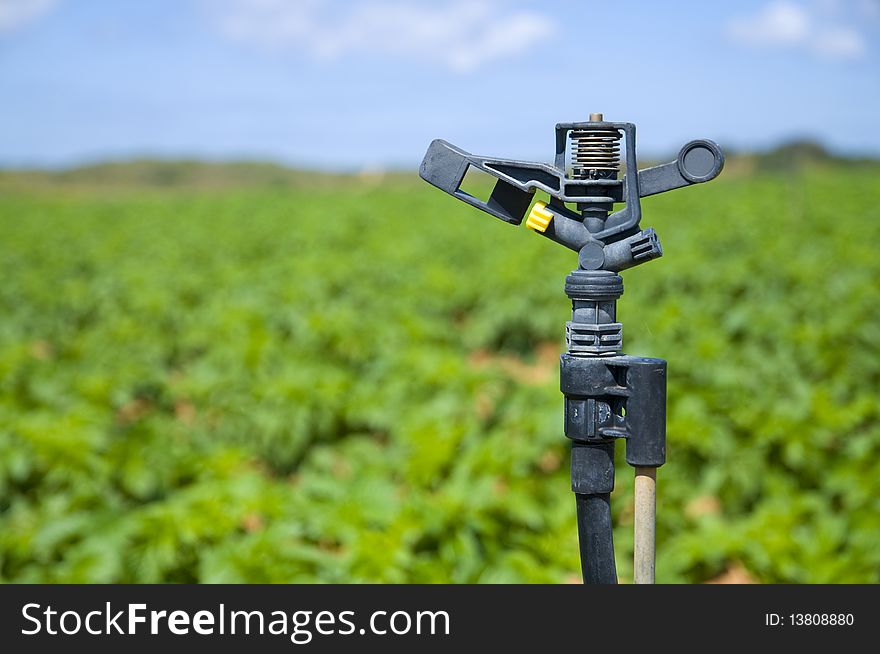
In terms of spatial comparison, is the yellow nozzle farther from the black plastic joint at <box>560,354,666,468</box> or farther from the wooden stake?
the wooden stake

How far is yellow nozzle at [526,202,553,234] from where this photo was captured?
4.93 ft

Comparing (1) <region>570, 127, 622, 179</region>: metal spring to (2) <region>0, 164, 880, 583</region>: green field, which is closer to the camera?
(1) <region>570, 127, 622, 179</region>: metal spring

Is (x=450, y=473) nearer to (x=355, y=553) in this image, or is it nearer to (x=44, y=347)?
(x=355, y=553)

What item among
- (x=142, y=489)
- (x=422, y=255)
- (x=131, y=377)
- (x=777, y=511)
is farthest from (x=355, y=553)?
(x=422, y=255)

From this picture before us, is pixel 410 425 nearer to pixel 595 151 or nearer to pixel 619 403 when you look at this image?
pixel 619 403

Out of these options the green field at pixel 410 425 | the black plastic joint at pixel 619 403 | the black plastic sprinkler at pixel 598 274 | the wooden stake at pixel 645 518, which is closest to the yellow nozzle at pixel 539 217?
the black plastic sprinkler at pixel 598 274

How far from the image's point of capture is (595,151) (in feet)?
4.78

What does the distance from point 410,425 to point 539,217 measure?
388cm

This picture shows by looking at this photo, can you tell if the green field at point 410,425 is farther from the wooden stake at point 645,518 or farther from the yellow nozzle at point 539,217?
the yellow nozzle at point 539,217

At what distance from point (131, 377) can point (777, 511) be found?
514 centimetres

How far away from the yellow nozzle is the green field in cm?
236

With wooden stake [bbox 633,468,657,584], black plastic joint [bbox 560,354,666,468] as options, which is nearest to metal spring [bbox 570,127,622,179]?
black plastic joint [bbox 560,354,666,468]

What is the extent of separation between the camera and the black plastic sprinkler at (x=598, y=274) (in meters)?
1.48

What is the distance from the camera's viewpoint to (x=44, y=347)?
11.3 m
